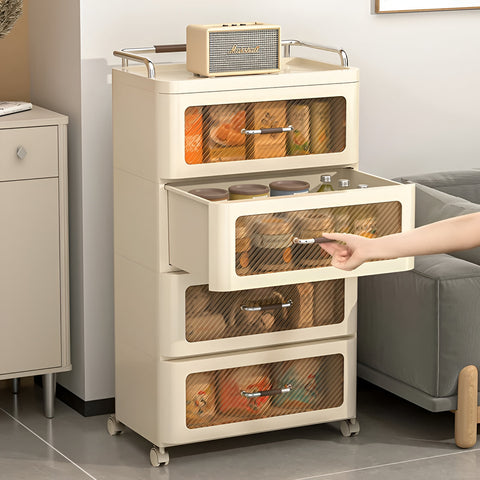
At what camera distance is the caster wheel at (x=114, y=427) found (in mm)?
3465

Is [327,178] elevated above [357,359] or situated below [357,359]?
above

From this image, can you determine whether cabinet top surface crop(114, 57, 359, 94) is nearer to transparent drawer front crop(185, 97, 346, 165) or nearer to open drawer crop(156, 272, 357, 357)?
transparent drawer front crop(185, 97, 346, 165)

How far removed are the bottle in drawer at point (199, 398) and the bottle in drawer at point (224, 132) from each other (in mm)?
639

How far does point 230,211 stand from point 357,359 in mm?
1063

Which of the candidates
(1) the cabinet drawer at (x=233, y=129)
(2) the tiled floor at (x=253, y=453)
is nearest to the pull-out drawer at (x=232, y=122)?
(1) the cabinet drawer at (x=233, y=129)

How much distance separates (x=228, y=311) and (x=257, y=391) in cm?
26

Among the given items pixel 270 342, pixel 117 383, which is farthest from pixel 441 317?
pixel 117 383

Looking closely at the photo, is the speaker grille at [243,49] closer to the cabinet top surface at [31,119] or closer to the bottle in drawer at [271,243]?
the bottle in drawer at [271,243]

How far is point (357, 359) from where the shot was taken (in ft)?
12.2

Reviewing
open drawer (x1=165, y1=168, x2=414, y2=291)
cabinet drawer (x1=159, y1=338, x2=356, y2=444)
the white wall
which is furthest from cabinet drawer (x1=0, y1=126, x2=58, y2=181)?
cabinet drawer (x1=159, y1=338, x2=356, y2=444)

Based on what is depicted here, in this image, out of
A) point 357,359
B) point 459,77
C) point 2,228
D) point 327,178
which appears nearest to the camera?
point 327,178

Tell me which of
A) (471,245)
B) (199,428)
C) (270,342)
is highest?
(471,245)

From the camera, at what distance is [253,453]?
3.33m

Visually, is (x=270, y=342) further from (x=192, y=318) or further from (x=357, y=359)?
(x=357, y=359)
